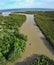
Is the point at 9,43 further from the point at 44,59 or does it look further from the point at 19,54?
the point at 44,59

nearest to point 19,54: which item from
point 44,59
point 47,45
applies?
point 44,59

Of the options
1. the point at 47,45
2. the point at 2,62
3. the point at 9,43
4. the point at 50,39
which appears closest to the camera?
the point at 2,62

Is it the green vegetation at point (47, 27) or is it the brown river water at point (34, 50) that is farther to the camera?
the green vegetation at point (47, 27)

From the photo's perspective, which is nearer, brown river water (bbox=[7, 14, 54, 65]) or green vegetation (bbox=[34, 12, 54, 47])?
brown river water (bbox=[7, 14, 54, 65])

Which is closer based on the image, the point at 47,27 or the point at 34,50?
the point at 34,50

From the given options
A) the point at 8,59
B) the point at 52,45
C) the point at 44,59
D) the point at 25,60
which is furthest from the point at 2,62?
the point at 52,45

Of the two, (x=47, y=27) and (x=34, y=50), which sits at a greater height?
(x=34, y=50)

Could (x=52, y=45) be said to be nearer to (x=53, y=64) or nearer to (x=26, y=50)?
(x=26, y=50)

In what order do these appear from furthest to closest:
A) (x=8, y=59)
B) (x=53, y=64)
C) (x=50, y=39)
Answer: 1. (x=50, y=39)
2. (x=8, y=59)
3. (x=53, y=64)

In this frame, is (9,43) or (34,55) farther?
(9,43)
